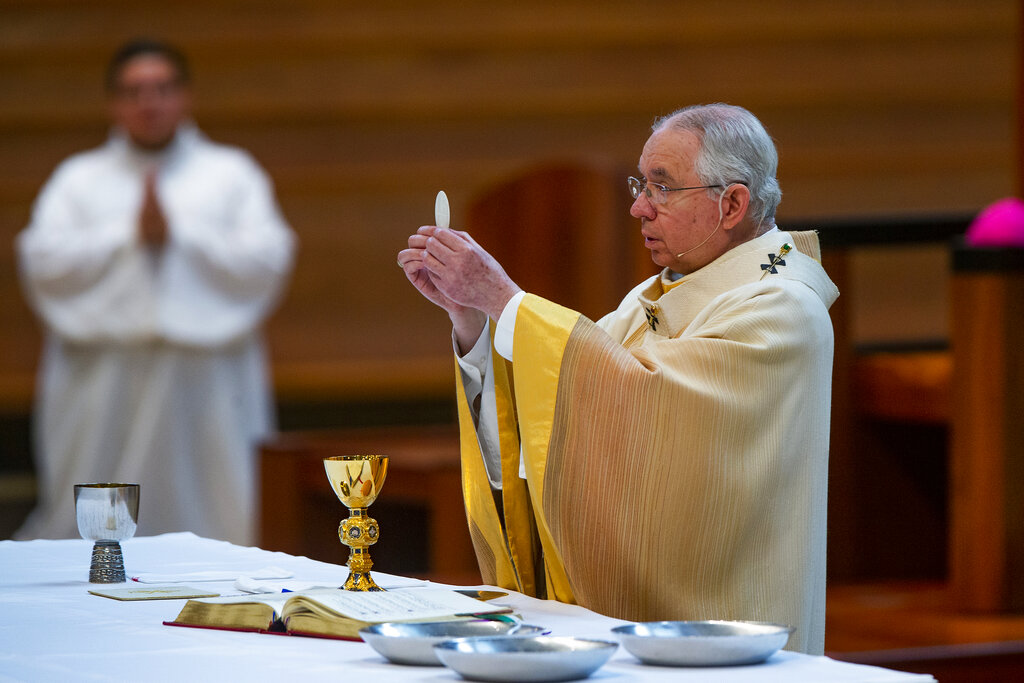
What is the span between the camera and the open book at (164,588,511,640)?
1.83m

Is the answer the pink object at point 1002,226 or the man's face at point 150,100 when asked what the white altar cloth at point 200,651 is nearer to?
the pink object at point 1002,226

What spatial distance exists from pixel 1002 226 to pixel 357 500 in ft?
8.43

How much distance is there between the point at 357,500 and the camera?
209 centimetres

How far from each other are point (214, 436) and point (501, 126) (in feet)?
8.35

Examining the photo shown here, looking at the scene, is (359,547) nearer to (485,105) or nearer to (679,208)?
(679,208)

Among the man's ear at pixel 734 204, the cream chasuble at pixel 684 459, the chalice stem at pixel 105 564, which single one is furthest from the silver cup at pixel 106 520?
the man's ear at pixel 734 204

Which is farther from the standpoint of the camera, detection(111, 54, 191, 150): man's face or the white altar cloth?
detection(111, 54, 191, 150): man's face

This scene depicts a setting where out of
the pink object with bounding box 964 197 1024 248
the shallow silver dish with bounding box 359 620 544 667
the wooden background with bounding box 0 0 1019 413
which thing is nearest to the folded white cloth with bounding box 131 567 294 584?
the shallow silver dish with bounding box 359 620 544 667

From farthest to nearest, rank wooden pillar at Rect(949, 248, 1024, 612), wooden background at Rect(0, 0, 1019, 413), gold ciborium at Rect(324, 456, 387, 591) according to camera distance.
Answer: wooden background at Rect(0, 0, 1019, 413) < wooden pillar at Rect(949, 248, 1024, 612) < gold ciborium at Rect(324, 456, 387, 591)

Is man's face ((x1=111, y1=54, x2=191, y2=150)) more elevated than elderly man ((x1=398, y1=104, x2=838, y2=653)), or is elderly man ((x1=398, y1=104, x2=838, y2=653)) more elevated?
man's face ((x1=111, y1=54, x2=191, y2=150))

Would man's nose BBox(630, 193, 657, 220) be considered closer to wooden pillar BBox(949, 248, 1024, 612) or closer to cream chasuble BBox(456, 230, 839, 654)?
cream chasuble BBox(456, 230, 839, 654)

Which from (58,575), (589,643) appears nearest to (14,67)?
(58,575)

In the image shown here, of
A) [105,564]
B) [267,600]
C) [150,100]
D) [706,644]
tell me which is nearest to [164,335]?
[150,100]

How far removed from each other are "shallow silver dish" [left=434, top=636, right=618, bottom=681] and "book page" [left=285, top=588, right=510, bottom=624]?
0.23 m
